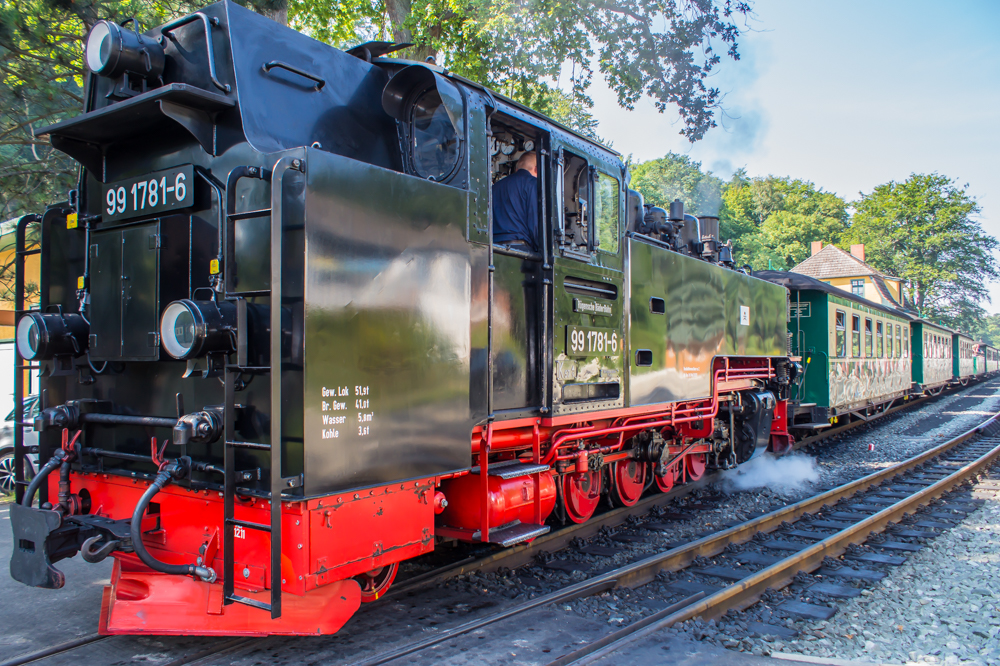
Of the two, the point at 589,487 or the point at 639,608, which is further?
the point at 589,487

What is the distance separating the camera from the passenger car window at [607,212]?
5.32m

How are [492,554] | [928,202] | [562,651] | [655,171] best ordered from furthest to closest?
[655,171]
[928,202]
[492,554]
[562,651]

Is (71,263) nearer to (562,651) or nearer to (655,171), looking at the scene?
(562,651)

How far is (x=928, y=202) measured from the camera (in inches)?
2008

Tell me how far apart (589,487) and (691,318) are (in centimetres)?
216

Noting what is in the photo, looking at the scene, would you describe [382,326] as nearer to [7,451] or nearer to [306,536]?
[306,536]

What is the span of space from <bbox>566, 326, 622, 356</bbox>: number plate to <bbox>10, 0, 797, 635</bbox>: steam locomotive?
0.03 metres

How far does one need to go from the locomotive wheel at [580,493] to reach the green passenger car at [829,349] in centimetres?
662

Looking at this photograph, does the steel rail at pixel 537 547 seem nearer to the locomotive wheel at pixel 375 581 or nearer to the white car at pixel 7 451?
the locomotive wheel at pixel 375 581

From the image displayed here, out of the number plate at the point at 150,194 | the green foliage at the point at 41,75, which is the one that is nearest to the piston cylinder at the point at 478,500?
the number plate at the point at 150,194

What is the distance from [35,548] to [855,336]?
15280 mm

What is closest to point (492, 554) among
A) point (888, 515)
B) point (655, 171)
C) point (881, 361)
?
point (888, 515)

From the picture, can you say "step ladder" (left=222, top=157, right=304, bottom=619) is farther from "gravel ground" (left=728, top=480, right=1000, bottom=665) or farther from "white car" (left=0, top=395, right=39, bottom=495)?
"white car" (left=0, top=395, right=39, bottom=495)

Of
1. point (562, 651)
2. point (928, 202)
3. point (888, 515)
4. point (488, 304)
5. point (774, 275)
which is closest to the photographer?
point (562, 651)
